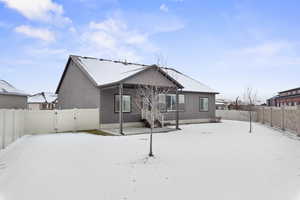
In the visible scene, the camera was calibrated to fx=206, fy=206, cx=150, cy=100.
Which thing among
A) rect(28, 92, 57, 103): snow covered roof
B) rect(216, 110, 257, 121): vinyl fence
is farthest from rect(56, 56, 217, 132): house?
rect(28, 92, 57, 103): snow covered roof

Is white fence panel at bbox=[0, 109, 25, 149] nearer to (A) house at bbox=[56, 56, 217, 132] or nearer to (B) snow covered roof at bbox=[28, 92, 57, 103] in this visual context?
(A) house at bbox=[56, 56, 217, 132]

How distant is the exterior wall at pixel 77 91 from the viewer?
1535 centimetres

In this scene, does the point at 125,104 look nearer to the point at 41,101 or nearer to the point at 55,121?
the point at 55,121

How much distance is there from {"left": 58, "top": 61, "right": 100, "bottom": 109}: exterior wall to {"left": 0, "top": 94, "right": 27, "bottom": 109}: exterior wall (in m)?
4.04

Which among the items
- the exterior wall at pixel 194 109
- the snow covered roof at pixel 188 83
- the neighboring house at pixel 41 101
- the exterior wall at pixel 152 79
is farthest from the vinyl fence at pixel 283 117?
the neighboring house at pixel 41 101

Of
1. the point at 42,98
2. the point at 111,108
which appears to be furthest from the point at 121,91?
the point at 42,98

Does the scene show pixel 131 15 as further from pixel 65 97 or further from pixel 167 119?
pixel 65 97

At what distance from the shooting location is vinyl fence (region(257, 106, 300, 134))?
12430 mm

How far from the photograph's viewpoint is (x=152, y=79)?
49.3ft

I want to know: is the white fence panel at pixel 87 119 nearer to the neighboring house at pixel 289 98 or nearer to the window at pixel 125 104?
the window at pixel 125 104

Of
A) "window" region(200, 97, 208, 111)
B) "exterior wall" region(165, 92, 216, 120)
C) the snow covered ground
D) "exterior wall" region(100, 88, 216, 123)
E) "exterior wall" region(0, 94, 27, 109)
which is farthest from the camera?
"window" region(200, 97, 208, 111)

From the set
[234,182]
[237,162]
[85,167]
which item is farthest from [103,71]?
[234,182]

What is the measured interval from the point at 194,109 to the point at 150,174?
51.2 ft

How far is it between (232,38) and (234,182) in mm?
14182
